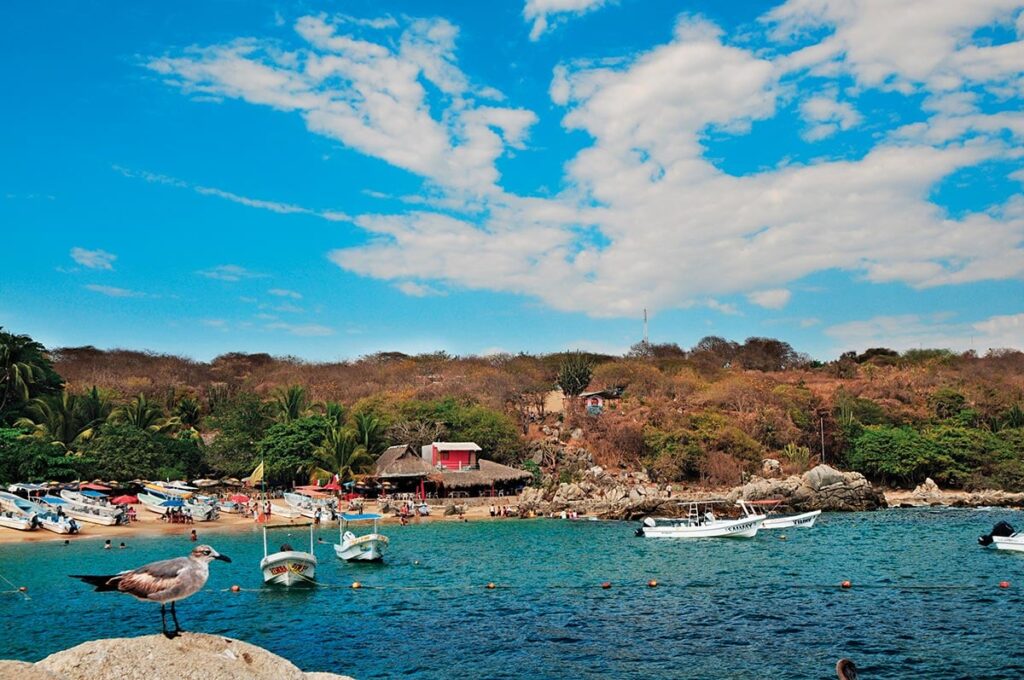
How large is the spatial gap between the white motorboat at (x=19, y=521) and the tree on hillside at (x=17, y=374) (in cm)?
2164

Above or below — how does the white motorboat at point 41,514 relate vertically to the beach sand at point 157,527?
above

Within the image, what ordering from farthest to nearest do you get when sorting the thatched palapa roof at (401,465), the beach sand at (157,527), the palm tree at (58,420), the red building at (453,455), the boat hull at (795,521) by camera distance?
1. the red building at (453,455)
2. the palm tree at (58,420)
3. the thatched palapa roof at (401,465)
4. the boat hull at (795,521)
5. the beach sand at (157,527)

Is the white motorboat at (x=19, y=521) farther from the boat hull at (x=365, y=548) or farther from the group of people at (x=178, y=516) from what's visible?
the boat hull at (x=365, y=548)

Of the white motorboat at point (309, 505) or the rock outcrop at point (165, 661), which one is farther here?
the white motorboat at point (309, 505)

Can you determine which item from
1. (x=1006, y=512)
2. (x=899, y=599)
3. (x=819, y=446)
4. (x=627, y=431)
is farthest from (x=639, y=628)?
(x=819, y=446)

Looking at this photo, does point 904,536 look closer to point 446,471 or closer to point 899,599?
point 899,599

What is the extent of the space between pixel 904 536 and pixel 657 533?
13235 mm

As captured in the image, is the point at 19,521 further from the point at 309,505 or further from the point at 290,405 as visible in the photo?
the point at 290,405

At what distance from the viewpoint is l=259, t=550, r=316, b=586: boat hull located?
1105 inches

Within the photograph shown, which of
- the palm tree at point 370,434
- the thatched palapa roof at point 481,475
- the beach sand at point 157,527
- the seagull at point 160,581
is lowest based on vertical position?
the beach sand at point 157,527

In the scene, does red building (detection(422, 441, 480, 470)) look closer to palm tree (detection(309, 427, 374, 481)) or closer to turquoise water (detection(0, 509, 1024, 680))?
palm tree (detection(309, 427, 374, 481))

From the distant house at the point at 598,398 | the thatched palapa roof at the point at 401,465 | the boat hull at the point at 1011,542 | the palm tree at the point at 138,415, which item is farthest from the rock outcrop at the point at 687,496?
the palm tree at the point at 138,415

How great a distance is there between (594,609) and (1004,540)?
22968mm

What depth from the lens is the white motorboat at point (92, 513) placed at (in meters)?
45.9
